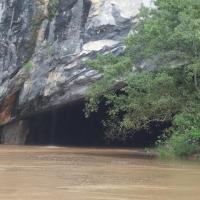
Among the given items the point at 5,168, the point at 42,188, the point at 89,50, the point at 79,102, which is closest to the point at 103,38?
the point at 89,50

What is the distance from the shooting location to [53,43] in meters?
20.2

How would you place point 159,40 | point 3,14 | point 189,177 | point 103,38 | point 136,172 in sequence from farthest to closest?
point 3,14, point 103,38, point 159,40, point 136,172, point 189,177

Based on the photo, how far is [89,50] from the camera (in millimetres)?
19188

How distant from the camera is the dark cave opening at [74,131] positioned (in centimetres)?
2445

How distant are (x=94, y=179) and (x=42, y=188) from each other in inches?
53.1

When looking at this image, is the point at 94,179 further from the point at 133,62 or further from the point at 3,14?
the point at 3,14

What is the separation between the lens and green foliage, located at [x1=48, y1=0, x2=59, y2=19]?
2042 centimetres

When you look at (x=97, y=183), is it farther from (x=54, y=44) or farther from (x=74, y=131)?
(x=74, y=131)

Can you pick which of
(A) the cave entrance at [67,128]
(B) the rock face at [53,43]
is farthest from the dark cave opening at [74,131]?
(B) the rock face at [53,43]

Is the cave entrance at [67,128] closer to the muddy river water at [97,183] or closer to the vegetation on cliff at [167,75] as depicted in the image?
the vegetation on cliff at [167,75]

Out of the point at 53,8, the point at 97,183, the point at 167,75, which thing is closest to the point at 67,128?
the point at 53,8

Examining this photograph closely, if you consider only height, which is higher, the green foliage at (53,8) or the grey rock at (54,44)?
the green foliage at (53,8)

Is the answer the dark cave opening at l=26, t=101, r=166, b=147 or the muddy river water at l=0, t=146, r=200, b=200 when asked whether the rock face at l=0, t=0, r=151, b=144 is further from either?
the muddy river water at l=0, t=146, r=200, b=200

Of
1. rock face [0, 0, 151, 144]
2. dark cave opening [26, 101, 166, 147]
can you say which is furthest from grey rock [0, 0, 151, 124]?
dark cave opening [26, 101, 166, 147]
